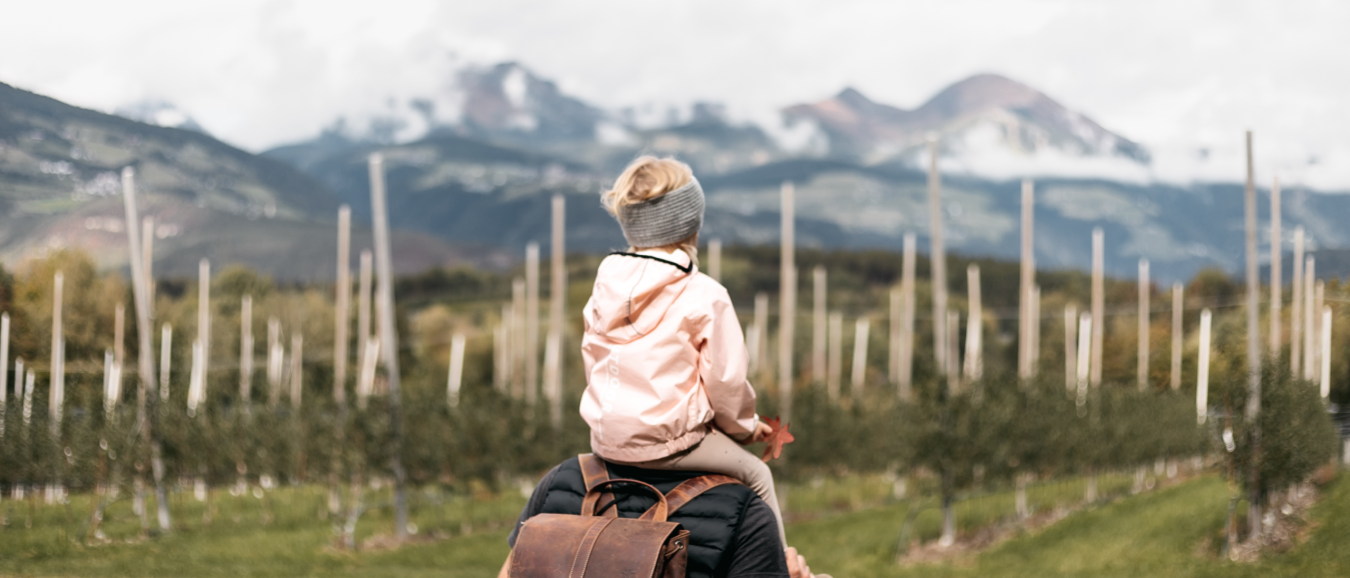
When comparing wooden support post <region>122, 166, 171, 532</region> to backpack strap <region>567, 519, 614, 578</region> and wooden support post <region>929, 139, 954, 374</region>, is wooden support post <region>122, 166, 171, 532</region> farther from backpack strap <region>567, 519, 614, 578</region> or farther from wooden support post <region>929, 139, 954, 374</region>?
backpack strap <region>567, 519, 614, 578</region>

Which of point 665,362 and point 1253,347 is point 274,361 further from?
point 665,362

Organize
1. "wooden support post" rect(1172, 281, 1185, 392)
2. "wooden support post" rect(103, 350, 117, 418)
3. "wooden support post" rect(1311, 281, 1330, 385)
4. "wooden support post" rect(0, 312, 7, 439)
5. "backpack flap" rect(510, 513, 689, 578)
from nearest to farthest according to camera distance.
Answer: "backpack flap" rect(510, 513, 689, 578)
"wooden support post" rect(0, 312, 7, 439)
"wooden support post" rect(103, 350, 117, 418)
"wooden support post" rect(1311, 281, 1330, 385)
"wooden support post" rect(1172, 281, 1185, 392)

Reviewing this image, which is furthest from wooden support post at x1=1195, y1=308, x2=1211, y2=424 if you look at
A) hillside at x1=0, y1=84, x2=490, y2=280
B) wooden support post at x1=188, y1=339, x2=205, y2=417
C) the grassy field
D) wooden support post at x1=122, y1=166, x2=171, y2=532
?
wooden support post at x1=188, y1=339, x2=205, y2=417

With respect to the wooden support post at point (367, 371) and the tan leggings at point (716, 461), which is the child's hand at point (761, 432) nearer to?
the tan leggings at point (716, 461)

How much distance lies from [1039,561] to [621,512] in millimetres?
18841

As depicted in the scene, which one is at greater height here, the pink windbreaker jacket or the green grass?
the pink windbreaker jacket

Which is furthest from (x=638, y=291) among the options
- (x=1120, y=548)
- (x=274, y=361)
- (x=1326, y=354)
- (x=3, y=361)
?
(x=274, y=361)

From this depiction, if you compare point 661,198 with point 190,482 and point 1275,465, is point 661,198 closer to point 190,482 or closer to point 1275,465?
point 1275,465

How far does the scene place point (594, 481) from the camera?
2.71m

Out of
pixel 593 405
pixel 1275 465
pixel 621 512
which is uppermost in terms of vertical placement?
pixel 593 405

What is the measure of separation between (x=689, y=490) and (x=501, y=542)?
65.2 ft

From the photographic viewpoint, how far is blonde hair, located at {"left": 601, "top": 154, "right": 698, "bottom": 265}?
8.95ft

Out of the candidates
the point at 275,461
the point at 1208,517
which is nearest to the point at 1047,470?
the point at 1208,517

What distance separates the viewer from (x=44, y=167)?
18703 mm
